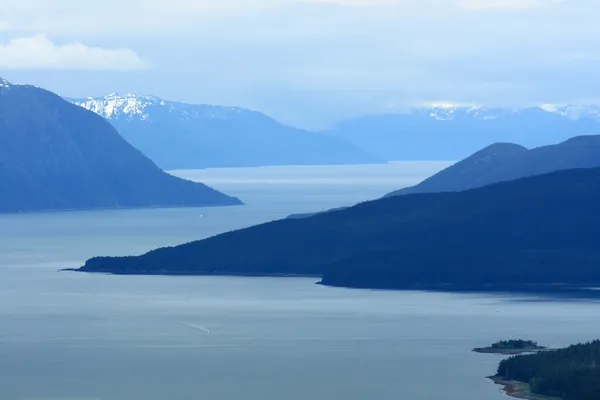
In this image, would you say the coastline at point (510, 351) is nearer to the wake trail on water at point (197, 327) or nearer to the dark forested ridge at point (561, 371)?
the dark forested ridge at point (561, 371)

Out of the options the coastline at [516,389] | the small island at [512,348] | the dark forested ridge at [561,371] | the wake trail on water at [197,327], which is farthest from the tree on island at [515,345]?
the wake trail on water at [197,327]

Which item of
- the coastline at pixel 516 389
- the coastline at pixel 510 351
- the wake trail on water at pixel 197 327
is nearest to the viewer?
the coastline at pixel 516 389

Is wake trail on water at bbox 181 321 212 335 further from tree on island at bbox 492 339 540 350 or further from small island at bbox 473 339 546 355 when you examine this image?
tree on island at bbox 492 339 540 350

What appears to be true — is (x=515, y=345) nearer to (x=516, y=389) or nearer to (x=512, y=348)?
(x=512, y=348)

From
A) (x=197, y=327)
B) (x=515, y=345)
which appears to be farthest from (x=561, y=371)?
(x=197, y=327)

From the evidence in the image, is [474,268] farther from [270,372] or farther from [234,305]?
[270,372]

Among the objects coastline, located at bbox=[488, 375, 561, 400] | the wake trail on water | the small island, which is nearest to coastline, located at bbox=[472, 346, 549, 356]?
the small island
